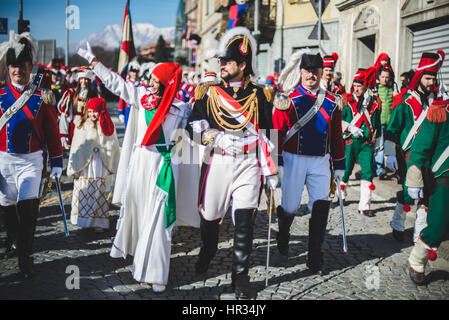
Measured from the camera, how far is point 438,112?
13.5ft

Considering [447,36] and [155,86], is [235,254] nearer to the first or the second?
[155,86]

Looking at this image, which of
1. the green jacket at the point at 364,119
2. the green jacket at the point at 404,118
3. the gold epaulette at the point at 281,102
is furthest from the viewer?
the green jacket at the point at 364,119

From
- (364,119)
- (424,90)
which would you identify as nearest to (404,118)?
(424,90)

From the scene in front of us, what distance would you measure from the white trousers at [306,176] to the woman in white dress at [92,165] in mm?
2498

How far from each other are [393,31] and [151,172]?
10781mm

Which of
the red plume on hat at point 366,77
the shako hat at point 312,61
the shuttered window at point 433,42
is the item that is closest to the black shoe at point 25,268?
the shako hat at point 312,61

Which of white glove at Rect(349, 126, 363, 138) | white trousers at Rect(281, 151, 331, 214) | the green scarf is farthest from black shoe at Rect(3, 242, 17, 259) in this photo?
white glove at Rect(349, 126, 363, 138)

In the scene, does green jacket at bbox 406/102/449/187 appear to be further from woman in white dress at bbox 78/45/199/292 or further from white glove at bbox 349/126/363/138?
white glove at bbox 349/126/363/138

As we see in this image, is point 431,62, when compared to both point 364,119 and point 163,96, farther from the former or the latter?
point 163,96

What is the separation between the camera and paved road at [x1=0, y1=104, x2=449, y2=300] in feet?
13.1

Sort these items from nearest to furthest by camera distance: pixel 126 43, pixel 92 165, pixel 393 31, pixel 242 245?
pixel 242 245 → pixel 126 43 → pixel 92 165 → pixel 393 31

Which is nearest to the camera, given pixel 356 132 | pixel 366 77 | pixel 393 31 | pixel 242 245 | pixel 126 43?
pixel 242 245

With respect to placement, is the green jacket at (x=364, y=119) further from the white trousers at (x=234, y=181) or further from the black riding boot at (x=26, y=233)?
the black riding boot at (x=26, y=233)

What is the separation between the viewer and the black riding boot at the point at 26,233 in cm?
423
